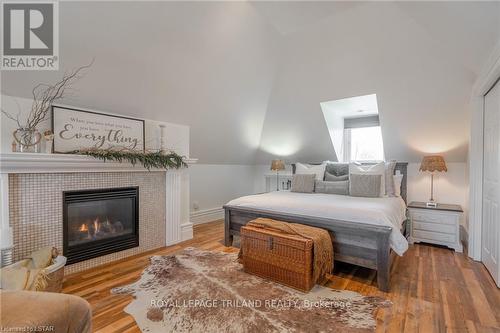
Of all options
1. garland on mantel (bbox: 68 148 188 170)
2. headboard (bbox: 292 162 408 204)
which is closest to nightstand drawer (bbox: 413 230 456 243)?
headboard (bbox: 292 162 408 204)

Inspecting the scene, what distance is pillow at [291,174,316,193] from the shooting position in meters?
3.80

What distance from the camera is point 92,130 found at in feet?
8.71

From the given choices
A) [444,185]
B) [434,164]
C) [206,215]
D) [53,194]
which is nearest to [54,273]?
[53,194]

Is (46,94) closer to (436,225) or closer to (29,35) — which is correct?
(29,35)

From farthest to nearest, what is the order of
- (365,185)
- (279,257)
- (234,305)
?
(365,185)
(279,257)
(234,305)

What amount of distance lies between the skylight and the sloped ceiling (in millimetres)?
279

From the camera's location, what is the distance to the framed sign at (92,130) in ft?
7.97

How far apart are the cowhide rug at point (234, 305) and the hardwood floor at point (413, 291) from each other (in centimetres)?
12

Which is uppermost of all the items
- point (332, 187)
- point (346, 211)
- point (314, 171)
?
point (314, 171)

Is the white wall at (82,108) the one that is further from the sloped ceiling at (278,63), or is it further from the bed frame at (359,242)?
the bed frame at (359,242)

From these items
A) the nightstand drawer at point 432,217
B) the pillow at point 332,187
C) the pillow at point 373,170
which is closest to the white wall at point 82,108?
the pillow at point 332,187

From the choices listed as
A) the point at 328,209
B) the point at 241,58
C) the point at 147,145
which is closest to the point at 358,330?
the point at 328,209

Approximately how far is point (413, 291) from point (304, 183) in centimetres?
197

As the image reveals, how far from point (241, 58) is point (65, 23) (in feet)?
6.47
